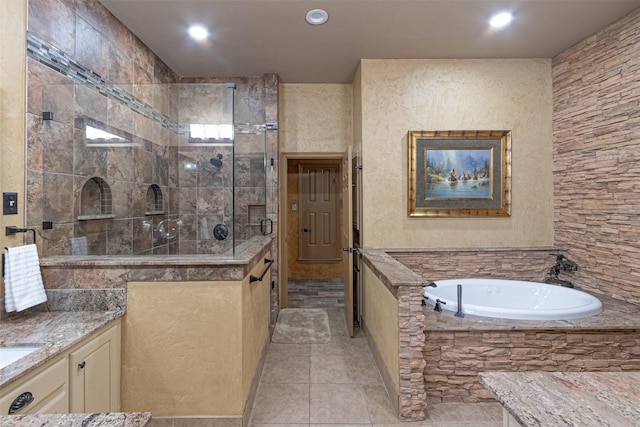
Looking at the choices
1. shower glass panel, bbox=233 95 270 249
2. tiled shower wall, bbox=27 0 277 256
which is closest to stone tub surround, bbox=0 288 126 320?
tiled shower wall, bbox=27 0 277 256

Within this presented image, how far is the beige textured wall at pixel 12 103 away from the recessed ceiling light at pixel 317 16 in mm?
1780

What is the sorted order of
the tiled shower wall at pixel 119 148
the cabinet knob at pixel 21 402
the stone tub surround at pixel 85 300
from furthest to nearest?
1. the tiled shower wall at pixel 119 148
2. the stone tub surround at pixel 85 300
3. the cabinet knob at pixel 21 402

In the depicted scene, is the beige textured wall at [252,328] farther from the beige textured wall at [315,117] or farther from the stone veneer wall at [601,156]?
the stone veneer wall at [601,156]

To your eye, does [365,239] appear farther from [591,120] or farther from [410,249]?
[591,120]

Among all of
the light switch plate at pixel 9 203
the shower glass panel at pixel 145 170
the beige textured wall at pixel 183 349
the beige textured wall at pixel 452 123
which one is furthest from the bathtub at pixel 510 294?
the light switch plate at pixel 9 203

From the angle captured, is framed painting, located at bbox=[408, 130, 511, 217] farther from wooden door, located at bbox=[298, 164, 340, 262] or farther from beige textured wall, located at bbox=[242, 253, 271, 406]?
wooden door, located at bbox=[298, 164, 340, 262]

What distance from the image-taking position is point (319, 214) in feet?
19.4

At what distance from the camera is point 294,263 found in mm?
5840

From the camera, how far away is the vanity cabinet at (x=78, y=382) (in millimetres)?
1224

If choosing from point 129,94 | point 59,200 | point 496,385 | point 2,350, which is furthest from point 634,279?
point 129,94

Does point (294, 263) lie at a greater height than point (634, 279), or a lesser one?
lesser

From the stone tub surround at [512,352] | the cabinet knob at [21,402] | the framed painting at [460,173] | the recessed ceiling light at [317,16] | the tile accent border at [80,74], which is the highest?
the recessed ceiling light at [317,16]

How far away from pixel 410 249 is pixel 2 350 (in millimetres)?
3043

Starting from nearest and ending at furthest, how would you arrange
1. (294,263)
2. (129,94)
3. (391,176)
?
(129,94) < (391,176) < (294,263)
